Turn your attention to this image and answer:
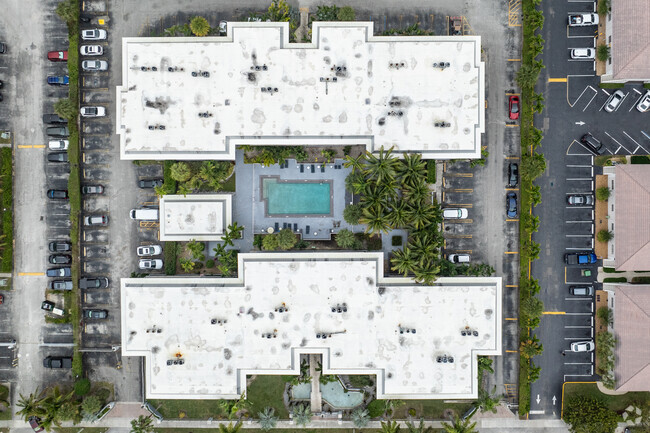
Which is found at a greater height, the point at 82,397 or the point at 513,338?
the point at 513,338

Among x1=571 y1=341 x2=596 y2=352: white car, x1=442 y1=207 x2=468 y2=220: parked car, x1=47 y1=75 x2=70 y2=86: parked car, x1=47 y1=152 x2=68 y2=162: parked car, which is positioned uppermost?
x1=47 y1=75 x2=70 y2=86: parked car

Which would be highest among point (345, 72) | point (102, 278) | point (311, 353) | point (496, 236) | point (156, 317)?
point (345, 72)

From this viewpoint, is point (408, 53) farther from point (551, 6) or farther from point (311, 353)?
point (311, 353)

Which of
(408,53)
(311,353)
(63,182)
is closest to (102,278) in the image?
(63,182)

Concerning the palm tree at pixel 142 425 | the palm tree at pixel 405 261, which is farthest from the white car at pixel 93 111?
the palm tree at pixel 405 261

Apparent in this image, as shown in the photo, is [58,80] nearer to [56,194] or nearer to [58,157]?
[58,157]

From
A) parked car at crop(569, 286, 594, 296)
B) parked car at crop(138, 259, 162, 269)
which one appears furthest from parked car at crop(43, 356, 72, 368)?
parked car at crop(569, 286, 594, 296)

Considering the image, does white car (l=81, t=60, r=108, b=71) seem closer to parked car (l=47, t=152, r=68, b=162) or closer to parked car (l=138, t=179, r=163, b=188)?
parked car (l=47, t=152, r=68, b=162)

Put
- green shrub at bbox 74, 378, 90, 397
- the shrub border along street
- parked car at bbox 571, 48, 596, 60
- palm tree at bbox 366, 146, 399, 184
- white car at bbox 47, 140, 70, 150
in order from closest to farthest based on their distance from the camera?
palm tree at bbox 366, 146, 399, 184
the shrub border along street
green shrub at bbox 74, 378, 90, 397
parked car at bbox 571, 48, 596, 60
white car at bbox 47, 140, 70, 150

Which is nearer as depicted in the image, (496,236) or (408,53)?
(408,53)
